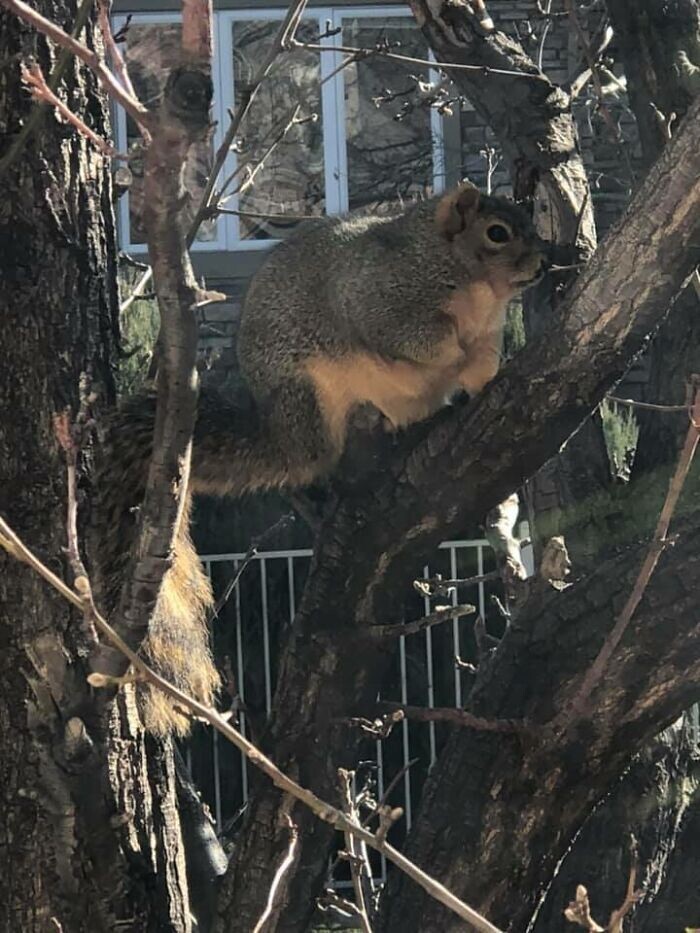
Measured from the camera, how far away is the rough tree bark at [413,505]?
1.96 metres

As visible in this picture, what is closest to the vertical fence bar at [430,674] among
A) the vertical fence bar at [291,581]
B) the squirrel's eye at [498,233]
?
the vertical fence bar at [291,581]

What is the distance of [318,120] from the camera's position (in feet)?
24.2

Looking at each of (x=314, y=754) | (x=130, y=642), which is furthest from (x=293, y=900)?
(x=130, y=642)

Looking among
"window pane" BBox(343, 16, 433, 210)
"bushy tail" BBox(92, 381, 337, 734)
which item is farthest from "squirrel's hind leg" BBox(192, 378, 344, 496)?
"window pane" BBox(343, 16, 433, 210)

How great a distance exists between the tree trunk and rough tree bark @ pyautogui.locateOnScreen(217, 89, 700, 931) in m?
0.19

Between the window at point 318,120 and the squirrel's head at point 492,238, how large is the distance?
13.3 ft

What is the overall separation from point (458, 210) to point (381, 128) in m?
4.53

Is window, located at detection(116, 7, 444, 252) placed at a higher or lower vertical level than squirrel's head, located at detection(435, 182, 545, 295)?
higher

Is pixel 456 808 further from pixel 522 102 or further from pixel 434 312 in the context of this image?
pixel 522 102

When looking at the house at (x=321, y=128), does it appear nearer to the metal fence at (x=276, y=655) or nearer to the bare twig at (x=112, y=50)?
the metal fence at (x=276, y=655)

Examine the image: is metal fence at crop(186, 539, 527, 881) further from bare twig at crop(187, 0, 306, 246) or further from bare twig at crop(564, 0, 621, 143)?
bare twig at crop(187, 0, 306, 246)

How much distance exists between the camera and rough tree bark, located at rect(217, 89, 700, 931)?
6.42 feet

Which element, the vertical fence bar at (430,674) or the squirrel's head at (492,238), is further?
the vertical fence bar at (430,674)

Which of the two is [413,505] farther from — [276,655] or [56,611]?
[276,655]
